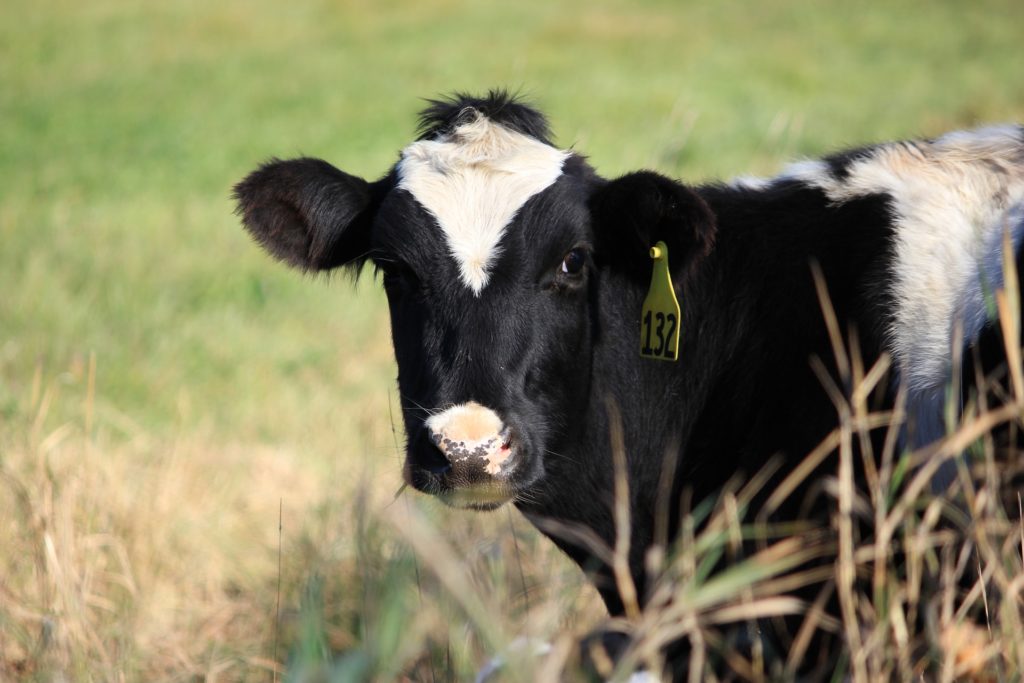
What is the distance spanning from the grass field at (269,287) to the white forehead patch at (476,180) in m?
0.92

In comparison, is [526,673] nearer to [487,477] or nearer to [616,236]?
[487,477]

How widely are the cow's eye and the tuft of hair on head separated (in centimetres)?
77

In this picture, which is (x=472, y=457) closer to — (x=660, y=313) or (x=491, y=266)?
(x=491, y=266)

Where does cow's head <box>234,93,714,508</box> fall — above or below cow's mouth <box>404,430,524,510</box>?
above

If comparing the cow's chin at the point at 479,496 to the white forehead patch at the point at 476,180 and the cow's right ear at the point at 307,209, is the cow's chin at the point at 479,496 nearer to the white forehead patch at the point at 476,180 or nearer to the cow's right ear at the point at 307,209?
the white forehead patch at the point at 476,180

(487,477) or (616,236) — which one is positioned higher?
(616,236)

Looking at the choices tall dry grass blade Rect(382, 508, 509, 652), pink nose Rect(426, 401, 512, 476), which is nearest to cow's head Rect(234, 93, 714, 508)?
A: pink nose Rect(426, 401, 512, 476)

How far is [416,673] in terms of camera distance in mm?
4059

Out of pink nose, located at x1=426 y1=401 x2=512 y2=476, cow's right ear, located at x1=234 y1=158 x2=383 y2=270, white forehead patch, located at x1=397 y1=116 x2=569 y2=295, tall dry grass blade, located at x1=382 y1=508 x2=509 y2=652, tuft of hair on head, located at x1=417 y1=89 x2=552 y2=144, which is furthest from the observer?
tuft of hair on head, located at x1=417 y1=89 x2=552 y2=144

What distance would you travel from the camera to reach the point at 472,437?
12.5 feet

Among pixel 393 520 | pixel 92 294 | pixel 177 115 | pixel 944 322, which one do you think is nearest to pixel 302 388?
pixel 92 294

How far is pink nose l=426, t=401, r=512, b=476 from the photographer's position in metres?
3.79

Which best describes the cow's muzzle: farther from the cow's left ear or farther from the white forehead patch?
the cow's left ear

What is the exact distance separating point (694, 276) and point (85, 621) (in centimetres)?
248
